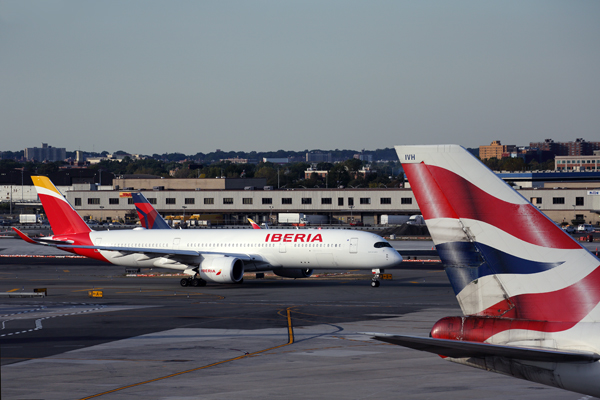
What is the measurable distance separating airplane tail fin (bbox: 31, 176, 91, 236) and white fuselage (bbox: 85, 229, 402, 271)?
1761 mm

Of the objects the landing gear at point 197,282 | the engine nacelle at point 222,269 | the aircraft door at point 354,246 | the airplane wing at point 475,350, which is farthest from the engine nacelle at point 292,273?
the airplane wing at point 475,350

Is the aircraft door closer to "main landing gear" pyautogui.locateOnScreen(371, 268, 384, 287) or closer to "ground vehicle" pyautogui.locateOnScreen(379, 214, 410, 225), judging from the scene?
"main landing gear" pyautogui.locateOnScreen(371, 268, 384, 287)

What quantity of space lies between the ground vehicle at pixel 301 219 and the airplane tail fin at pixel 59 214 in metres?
74.0

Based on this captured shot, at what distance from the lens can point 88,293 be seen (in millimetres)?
44781

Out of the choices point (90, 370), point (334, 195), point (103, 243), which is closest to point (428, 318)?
point (90, 370)

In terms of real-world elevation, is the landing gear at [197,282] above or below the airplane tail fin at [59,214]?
below

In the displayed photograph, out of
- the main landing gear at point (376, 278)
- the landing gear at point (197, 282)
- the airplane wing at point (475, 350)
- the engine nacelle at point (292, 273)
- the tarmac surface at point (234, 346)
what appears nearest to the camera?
the airplane wing at point (475, 350)

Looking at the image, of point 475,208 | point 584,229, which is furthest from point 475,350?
point 584,229

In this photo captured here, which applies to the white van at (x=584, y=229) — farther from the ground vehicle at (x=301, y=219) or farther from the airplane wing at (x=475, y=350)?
the airplane wing at (x=475, y=350)

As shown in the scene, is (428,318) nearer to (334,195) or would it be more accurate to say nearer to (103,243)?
(103,243)

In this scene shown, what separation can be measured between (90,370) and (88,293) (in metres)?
25.6

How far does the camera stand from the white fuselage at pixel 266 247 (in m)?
45.2

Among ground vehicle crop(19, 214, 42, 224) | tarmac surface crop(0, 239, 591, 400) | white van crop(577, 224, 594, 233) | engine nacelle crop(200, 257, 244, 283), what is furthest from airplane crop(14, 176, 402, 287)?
ground vehicle crop(19, 214, 42, 224)

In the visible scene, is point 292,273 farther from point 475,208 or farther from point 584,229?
point 584,229
